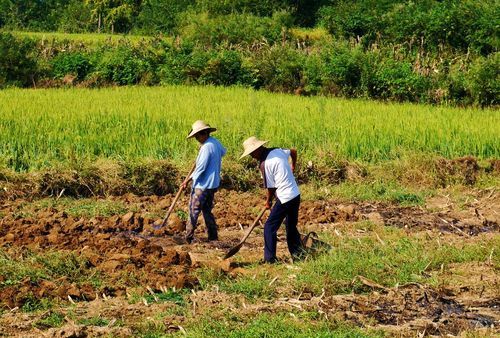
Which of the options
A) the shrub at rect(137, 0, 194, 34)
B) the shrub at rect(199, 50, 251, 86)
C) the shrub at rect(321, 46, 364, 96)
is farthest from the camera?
the shrub at rect(137, 0, 194, 34)

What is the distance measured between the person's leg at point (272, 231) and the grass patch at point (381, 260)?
1.34ft

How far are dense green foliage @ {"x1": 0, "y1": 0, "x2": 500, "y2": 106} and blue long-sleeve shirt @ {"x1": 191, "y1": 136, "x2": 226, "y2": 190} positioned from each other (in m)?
10.3

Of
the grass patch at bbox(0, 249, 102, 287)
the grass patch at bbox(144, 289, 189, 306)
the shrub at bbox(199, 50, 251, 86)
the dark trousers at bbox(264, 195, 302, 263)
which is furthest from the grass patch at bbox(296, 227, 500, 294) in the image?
the shrub at bbox(199, 50, 251, 86)

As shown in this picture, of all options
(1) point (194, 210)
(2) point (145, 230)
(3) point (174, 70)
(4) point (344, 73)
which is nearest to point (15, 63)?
(3) point (174, 70)

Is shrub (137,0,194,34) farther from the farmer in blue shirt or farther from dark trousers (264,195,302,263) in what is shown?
dark trousers (264,195,302,263)

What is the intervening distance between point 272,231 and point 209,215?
135 cm

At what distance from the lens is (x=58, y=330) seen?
5.79 meters

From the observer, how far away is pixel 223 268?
25.2ft

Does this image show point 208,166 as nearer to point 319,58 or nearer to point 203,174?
point 203,174

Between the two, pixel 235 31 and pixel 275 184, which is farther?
pixel 235 31

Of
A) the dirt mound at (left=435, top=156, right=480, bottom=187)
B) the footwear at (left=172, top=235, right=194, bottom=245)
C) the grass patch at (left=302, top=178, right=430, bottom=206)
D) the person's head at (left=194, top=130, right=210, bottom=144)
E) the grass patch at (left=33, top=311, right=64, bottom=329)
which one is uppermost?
the person's head at (left=194, top=130, right=210, bottom=144)

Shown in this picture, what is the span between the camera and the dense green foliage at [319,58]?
18.9m

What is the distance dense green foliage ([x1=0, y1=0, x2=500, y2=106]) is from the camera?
61.9 ft

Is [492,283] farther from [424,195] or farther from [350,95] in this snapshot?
[350,95]
